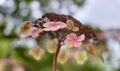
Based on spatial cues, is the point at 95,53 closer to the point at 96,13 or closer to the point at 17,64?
the point at 17,64

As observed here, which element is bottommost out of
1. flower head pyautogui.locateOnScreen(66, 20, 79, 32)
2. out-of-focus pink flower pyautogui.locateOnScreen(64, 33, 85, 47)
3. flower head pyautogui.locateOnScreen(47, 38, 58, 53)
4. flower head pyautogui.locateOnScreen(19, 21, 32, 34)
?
flower head pyautogui.locateOnScreen(47, 38, 58, 53)

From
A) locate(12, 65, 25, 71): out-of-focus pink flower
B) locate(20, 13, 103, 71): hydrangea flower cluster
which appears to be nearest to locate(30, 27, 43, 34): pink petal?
locate(20, 13, 103, 71): hydrangea flower cluster

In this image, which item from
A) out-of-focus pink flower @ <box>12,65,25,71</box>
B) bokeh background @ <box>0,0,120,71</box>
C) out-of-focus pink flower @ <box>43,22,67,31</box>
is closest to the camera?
out-of-focus pink flower @ <box>43,22,67,31</box>

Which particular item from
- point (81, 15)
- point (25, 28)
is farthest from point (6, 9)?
point (25, 28)

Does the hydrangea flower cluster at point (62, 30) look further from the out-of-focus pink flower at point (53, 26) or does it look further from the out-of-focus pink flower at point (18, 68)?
the out-of-focus pink flower at point (18, 68)

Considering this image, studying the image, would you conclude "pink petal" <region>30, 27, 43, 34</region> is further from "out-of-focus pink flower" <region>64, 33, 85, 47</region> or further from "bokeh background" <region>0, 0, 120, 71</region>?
"bokeh background" <region>0, 0, 120, 71</region>

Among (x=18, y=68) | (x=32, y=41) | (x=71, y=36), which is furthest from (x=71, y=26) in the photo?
(x=32, y=41)

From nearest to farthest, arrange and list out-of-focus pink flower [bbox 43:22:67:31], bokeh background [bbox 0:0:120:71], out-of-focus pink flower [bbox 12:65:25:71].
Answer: out-of-focus pink flower [bbox 43:22:67:31]
out-of-focus pink flower [bbox 12:65:25:71]
bokeh background [bbox 0:0:120:71]

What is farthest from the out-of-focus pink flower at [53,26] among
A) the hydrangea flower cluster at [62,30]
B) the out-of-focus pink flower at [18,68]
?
the out-of-focus pink flower at [18,68]

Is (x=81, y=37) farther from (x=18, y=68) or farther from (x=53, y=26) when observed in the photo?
Answer: (x=18, y=68)
